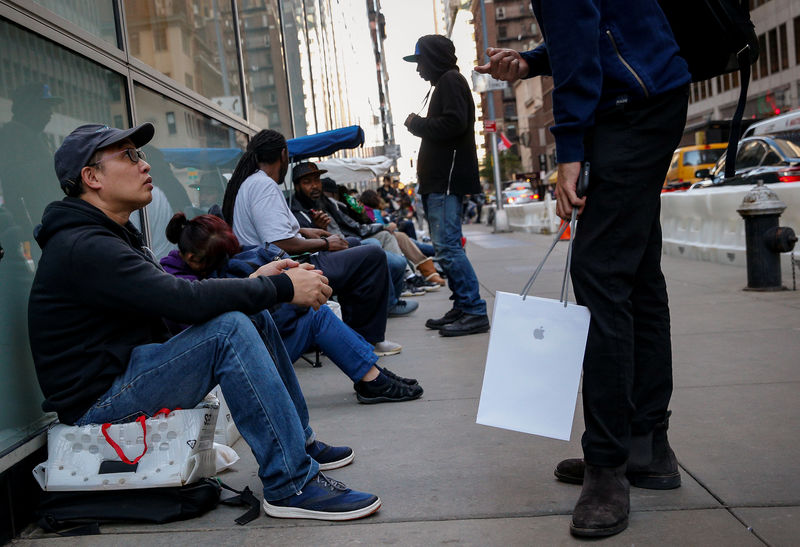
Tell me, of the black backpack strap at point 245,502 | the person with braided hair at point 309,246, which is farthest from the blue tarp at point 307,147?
the black backpack strap at point 245,502

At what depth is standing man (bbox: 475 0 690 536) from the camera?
2500 mm

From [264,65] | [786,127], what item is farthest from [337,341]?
[786,127]

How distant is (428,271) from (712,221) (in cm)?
385

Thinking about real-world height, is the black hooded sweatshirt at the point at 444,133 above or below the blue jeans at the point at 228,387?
above

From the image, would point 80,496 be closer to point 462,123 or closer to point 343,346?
point 343,346

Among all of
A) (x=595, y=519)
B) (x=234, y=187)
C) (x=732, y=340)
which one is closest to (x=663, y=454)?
(x=595, y=519)

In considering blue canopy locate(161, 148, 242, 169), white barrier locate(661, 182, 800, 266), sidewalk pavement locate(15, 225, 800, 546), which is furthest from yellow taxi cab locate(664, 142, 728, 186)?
sidewalk pavement locate(15, 225, 800, 546)

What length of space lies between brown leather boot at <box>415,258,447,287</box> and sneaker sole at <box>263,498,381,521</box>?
7903mm

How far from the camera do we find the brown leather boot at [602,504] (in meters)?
2.46

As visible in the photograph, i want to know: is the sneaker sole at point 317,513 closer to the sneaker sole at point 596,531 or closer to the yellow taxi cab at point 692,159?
the sneaker sole at point 596,531

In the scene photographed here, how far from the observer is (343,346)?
13.7 feet

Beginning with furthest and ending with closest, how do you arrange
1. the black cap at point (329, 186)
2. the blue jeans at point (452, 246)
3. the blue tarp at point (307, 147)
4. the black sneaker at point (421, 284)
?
1. the black sneaker at point (421, 284)
2. the black cap at point (329, 186)
3. the blue tarp at point (307, 147)
4. the blue jeans at point (452, 246)

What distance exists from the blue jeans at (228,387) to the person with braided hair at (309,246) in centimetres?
253

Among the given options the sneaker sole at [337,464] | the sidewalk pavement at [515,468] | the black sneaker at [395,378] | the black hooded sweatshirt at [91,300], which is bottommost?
the sidewalk pavement at [515,468]
